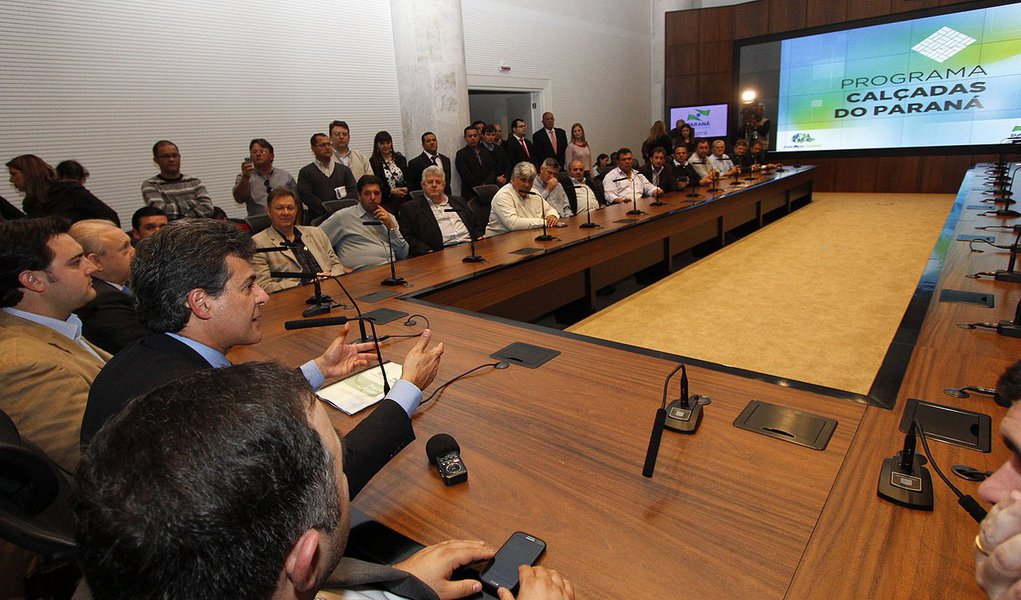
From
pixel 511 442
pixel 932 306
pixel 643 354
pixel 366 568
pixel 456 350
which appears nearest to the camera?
pixel 366 568

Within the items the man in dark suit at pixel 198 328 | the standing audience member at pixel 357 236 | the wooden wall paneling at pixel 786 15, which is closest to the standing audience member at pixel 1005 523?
the man in dark suit at pixel 198 328

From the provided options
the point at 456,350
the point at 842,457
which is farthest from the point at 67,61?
the point at 842,457

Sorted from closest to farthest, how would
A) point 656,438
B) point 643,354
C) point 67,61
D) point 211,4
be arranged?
point 656,438
point 643,354
point 67,61
point 211,4

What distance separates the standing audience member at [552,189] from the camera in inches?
204

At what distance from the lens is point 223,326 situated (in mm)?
1447

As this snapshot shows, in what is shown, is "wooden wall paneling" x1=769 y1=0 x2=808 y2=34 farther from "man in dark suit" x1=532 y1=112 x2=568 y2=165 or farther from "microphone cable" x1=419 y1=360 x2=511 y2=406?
"microphone cable" x1=419 y1=360 x2=511 y2=406

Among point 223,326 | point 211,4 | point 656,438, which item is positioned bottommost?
point 656,438

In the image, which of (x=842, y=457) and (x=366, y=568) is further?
(x=842, y=457)

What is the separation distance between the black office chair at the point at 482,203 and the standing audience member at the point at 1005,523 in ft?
14.5

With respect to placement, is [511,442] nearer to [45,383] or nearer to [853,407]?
[853,407]

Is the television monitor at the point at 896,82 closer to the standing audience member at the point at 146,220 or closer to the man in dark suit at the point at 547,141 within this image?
the man in dark suit at the point at 547,141

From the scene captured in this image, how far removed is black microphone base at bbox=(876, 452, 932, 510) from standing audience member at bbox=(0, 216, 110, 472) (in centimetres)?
179

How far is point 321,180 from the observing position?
5.05m

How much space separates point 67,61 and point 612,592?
5.37 metres
